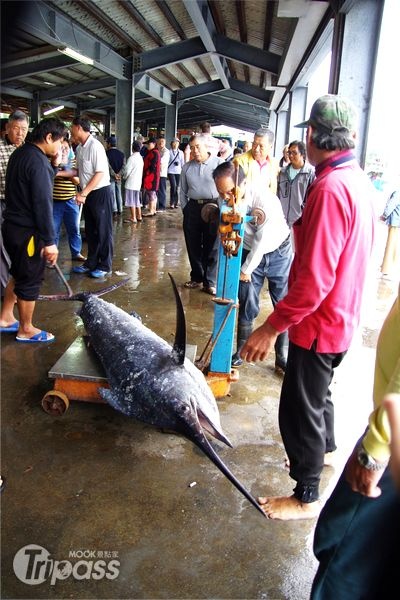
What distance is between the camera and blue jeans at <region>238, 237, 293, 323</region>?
12.0 ft

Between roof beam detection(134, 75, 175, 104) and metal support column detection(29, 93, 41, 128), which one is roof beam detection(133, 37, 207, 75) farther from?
metal support column detection(29, 93, 41, 128)

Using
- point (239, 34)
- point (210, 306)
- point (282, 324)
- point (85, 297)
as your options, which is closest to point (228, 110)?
point (239, 34)

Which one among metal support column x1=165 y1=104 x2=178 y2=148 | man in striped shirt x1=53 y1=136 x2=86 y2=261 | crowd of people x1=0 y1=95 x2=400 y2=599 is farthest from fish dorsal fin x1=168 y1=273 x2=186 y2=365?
metal support column x1=165 y1=104 x2=178 y2=148

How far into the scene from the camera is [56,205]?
21.5ft

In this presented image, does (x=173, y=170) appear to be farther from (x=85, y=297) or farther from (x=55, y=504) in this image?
(x=55, y=504)

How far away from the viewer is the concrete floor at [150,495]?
1983 mm

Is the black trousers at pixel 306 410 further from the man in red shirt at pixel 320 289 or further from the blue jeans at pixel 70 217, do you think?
the blue jeans at pixel 70 217

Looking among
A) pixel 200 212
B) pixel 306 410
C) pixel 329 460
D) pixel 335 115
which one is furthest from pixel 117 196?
pixel 306 410

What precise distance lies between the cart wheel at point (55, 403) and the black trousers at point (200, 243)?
3.37m

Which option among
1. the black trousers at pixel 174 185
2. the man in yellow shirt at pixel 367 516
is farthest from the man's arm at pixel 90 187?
the black trousers at pixel 174 185

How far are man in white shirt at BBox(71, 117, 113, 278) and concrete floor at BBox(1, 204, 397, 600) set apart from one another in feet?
8.68

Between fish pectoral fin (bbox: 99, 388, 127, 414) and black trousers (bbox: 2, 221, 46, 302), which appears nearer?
fish pectoral fin (bbox: 99, 388, 127, 414)

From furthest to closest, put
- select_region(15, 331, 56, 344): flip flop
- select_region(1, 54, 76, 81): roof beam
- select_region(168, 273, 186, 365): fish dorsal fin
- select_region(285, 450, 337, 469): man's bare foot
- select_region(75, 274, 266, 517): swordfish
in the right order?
select_region(1, 54, 76, 81): roof beam → select_region(15, 331, 56, 344): flip flop → select_region(285, 450, 337, 469): man's bare foot → select_region(168, 273, 186, 365): fish dorsal fin → select_region(75, 274, 266, 517): swordfish

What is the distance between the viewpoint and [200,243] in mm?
6188
